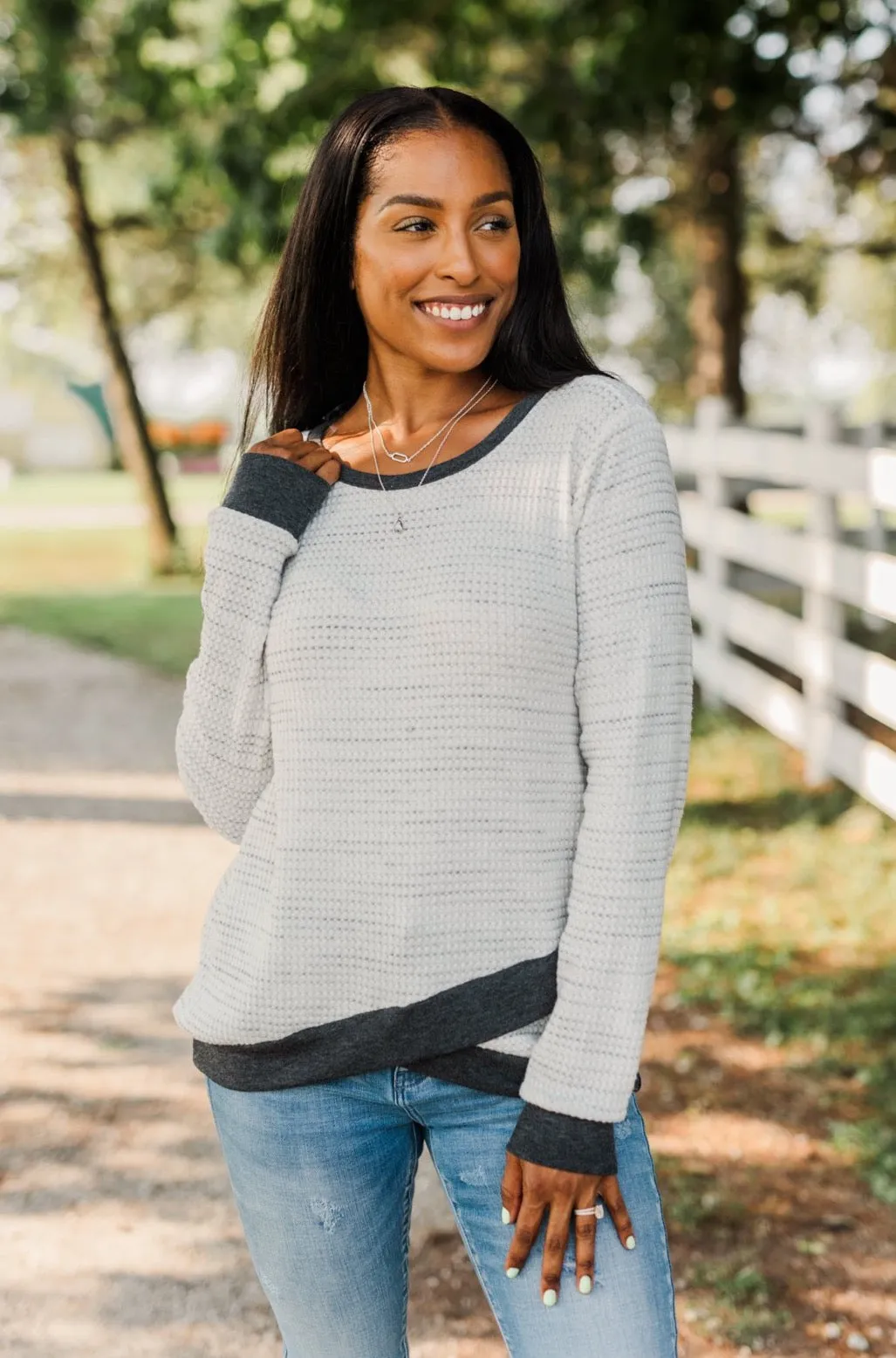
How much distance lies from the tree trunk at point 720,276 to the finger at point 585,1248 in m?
10.8

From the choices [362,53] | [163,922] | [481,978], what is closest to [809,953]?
[163,922]

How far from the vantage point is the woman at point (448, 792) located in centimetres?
173

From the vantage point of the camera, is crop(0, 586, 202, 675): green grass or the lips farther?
crop(0, 586, 202, 675): green grass

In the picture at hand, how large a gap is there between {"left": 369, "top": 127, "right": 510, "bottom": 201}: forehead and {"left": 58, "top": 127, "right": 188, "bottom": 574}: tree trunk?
15.6 m

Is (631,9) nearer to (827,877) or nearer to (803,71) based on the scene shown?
(803,71)

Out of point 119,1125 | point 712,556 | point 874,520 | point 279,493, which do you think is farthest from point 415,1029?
point 874,520

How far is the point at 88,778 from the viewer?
8070mm

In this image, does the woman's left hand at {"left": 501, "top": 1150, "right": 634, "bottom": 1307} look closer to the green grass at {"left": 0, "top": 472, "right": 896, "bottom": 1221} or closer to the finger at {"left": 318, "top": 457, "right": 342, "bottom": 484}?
the finger at {"left": 318, "top": 457, "right": 342, "bottom": 484}

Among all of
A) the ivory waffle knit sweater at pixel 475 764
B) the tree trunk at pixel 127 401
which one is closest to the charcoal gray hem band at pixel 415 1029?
the ivory waffle knit sweater at pixel 475 764

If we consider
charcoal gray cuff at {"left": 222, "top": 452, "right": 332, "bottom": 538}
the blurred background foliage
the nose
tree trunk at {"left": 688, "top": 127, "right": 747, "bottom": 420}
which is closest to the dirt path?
charcoal gray cuff at {"left": 222, "top": 452, "right": 332, "bottom": 538}

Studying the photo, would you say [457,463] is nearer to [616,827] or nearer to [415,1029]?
[616,827]

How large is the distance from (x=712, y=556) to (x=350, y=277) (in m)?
7.10

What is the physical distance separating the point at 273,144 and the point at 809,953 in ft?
22.5

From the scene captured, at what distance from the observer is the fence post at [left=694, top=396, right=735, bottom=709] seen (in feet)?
29.3
